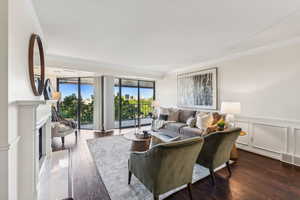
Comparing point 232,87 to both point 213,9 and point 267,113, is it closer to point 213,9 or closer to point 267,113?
point 267,113

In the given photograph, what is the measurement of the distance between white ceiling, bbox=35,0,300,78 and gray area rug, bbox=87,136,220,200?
2.49 metres

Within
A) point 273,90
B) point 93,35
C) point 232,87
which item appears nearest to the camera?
point 93,35

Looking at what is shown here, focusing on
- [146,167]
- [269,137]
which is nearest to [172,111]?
[269,137]

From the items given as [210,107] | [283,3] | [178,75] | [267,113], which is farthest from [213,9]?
[178,75]

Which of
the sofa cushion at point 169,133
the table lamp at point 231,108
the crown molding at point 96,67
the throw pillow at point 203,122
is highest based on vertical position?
the crown molding at point 96,67

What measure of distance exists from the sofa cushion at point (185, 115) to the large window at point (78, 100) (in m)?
3.66

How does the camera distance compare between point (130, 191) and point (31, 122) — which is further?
point (130, 191)

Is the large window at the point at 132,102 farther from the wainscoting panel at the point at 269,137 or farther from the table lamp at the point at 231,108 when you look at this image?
the wainscoting panel at the point at 269,137

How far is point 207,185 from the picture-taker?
2.07 meters

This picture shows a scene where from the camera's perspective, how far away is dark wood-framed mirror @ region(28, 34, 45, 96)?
1693 millimetres

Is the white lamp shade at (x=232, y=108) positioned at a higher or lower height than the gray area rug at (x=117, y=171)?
higher

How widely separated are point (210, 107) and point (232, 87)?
0.86 metres

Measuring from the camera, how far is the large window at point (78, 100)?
18.2ft

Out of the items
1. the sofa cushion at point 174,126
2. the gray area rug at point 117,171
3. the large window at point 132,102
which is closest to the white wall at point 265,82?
the sofa cushion at point 174,126
